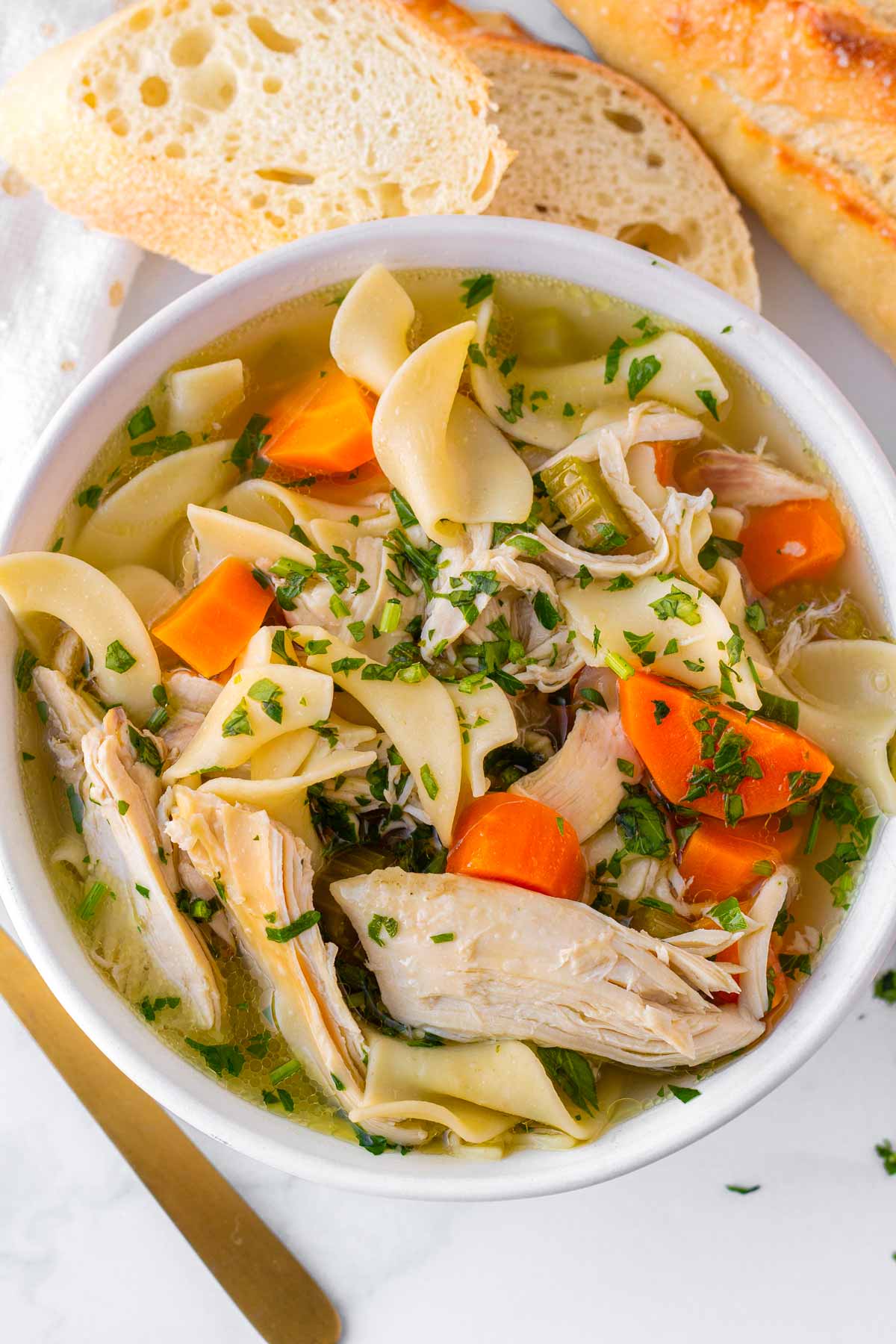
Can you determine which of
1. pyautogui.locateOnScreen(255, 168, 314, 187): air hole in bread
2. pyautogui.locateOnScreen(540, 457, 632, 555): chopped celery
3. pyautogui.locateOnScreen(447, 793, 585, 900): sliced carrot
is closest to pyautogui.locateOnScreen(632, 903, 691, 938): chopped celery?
pyautogui.locateOnScreen(447, 793, 585, 900): sliced carrot

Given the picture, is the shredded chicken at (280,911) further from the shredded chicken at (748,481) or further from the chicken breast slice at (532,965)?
the shredded chicken at (748,481)

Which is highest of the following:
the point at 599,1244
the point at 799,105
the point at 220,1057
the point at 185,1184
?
the point at 799,105

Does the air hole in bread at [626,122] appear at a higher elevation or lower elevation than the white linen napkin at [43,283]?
higher

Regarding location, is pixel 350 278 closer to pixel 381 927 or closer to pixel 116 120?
pixel 116 120

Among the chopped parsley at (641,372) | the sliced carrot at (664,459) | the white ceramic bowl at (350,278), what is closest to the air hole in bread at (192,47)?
the white ceramic bowl at (350,278)

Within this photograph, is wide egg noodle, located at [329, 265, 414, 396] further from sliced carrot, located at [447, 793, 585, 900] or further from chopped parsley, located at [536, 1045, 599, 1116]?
chopped parsley, located at [536, 1045, 599, 1116]

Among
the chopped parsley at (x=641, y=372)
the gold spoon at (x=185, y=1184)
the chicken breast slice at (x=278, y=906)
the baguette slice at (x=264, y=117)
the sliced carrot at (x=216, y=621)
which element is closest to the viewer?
the chicken breast slice at (x=278, y=906)

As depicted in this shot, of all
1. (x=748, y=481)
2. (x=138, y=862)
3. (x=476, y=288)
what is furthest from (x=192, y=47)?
(x=138, y=862)

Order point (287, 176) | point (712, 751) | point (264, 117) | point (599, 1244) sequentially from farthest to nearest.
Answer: point (599, 1244) → point (287, 176) → point (264, 117) → point (712, 751)
